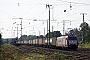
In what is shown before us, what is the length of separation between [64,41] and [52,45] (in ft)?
52.0

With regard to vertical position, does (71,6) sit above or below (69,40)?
above

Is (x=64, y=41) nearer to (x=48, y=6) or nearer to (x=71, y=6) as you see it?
(x=48, y=6)

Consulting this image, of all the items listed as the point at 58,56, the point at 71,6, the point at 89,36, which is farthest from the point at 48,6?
the point at 89,36

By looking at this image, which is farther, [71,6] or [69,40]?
[69,40]

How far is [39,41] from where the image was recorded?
80062 millimetres

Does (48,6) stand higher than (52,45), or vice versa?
(48,6)

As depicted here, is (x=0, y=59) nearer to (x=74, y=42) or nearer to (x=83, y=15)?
(x=74, y=42)

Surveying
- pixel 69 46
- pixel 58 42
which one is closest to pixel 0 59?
pixel 69 46

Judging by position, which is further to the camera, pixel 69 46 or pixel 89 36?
pixel 89 36

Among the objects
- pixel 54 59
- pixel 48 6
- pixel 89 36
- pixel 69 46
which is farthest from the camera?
pixel 89 36

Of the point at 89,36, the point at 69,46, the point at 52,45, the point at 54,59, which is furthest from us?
the point at 89,36

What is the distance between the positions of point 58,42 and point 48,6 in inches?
550

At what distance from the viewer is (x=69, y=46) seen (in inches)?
1769

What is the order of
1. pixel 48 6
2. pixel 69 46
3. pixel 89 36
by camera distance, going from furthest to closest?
pixel 89 36
pixel 69 46
pixel 48 6
